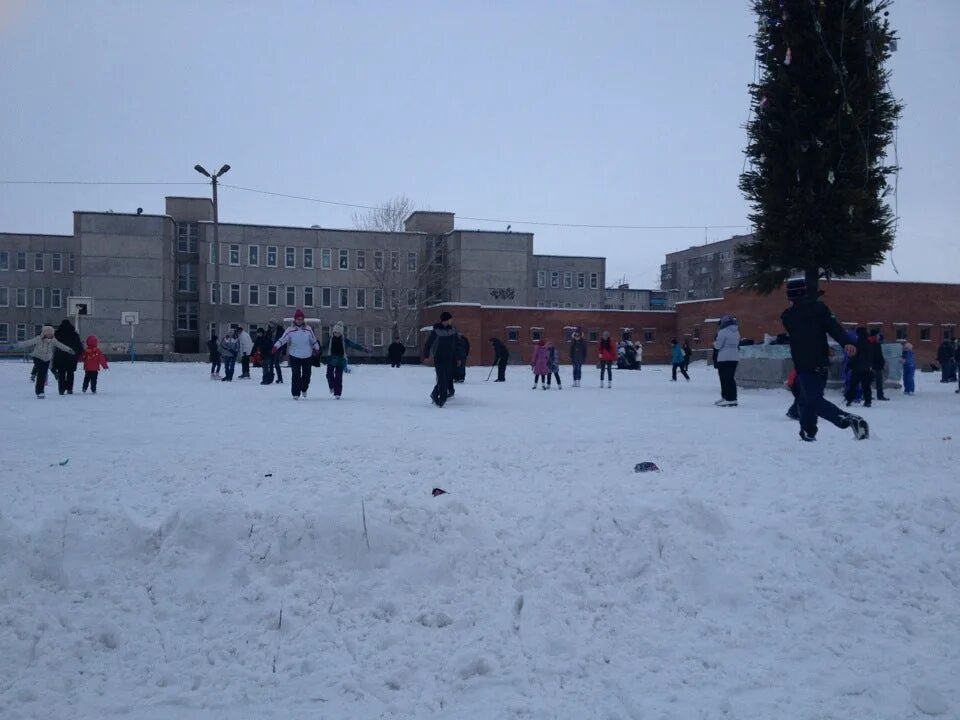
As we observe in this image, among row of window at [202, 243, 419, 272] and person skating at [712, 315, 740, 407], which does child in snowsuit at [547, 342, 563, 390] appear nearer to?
person skating at [712, 315, 740, 407]

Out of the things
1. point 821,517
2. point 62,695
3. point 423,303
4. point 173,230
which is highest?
point 173,230

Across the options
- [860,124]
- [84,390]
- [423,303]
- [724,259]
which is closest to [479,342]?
[423,303]

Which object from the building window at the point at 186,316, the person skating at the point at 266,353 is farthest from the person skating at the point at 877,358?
the building window at the point at 186,316

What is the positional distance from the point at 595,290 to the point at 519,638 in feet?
275

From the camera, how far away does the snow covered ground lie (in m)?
4.12

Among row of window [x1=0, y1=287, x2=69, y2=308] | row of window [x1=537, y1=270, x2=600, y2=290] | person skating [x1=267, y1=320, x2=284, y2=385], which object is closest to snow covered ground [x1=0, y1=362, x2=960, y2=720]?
person skating [x1=267, y1=320, x2=284, y2=385]

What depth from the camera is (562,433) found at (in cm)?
1063

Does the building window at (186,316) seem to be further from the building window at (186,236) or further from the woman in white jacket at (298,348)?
the woman in white jacket at (298,348)

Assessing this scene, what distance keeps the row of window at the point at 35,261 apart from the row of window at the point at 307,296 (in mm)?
16781

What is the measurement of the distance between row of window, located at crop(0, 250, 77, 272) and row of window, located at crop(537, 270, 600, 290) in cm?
4755

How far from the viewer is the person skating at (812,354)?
9.10 meters

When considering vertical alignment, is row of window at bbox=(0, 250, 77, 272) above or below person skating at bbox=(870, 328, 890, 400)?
above

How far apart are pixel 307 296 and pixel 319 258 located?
3.89 metres

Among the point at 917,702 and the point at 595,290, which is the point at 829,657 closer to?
the point at 917,702
